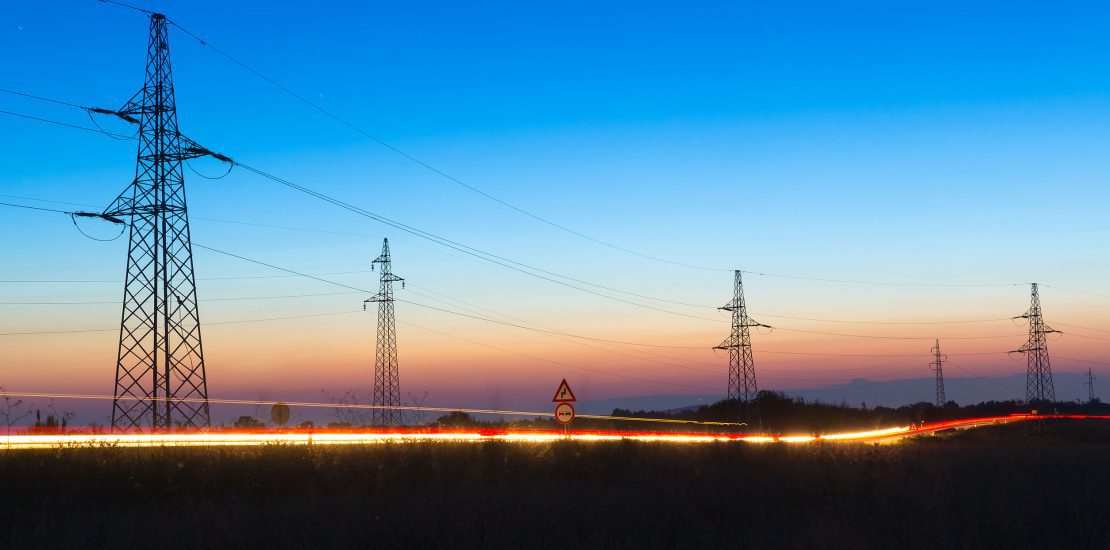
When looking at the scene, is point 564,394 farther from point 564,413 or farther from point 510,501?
point 510,501

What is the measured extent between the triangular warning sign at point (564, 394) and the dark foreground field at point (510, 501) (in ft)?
13.1

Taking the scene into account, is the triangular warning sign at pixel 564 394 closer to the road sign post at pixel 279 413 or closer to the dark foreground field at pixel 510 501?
the dark foreground field at pixel 510 501

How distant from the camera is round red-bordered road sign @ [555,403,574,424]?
1276 inches

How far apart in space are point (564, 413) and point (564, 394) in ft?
2.06

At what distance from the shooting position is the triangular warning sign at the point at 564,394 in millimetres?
32562

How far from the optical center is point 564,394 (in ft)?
107

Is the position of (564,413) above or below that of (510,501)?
above

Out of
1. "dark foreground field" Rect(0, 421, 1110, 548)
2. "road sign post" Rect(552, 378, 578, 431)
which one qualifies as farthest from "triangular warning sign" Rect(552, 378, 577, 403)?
"dark foreground field" Rect(0, 421, 1110, 548)

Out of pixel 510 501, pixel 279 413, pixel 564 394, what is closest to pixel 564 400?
pixel 564 394

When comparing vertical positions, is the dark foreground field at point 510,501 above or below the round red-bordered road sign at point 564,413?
below

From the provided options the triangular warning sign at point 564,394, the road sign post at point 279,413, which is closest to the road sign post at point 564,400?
the triangular warning sign at point 564,394

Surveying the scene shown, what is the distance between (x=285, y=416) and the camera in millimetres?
30891

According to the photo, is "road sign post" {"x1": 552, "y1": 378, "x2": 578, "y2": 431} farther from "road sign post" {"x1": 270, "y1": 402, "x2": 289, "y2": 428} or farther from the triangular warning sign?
"road sign post" {"x1": 270, "y1": 402, "x2": 289, "y2": 428}

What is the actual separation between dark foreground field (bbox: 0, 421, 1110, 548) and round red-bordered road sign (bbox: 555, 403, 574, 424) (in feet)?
12.2
